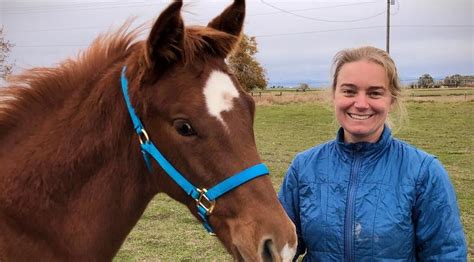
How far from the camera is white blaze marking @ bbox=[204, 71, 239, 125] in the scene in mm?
2416

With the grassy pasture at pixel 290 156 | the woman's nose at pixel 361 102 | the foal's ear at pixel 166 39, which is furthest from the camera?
the grassy pasture at pixel 290 156

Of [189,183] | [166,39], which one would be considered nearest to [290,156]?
[189,183]

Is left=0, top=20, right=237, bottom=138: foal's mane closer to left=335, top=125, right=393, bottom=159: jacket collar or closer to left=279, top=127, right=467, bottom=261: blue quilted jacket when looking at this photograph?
left=335, top=125, right=393, bottom=159: jacket collar

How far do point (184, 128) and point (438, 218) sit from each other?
1465 millimetres

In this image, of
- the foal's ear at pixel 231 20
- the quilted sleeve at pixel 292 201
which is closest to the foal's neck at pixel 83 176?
the foal's ear at pixel 231 20

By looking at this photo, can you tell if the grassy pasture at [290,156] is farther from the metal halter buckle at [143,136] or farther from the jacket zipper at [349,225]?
the metal halter buckle at [143,136]

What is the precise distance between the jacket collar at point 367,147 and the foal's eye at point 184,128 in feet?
3.25

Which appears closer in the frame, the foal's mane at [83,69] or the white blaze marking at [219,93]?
the white blaze marking at [219,93]

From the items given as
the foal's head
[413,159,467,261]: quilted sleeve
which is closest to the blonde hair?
[413,159,467,261]: quilted sleeve

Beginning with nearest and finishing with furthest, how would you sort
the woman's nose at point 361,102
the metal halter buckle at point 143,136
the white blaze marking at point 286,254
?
the white blaze marking at point 286,254, the metal halter buckle at point 143,136, the woman's nose at point 361,102

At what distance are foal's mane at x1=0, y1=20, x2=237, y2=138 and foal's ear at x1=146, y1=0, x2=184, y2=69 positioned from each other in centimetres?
6

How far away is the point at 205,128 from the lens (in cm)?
239

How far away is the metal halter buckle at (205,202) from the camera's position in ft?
8.11

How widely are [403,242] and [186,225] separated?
5.49m
